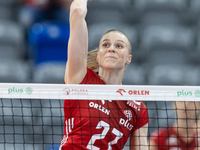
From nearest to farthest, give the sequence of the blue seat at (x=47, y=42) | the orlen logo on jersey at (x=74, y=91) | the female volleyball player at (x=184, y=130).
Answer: the orlen logo on jersey at (x=74, y=91) → the female volleyball player at (x=184, y=130) → the blue seat at (x=47, y=42)

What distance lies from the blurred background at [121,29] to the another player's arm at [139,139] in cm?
244

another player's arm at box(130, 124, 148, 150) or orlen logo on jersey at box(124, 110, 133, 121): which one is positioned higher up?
orlen logo on jersey at box(124, 110, 133, 121)

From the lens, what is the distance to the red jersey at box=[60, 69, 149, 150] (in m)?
2.63

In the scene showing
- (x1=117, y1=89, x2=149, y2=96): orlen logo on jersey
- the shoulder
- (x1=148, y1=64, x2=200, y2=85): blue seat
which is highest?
(x1=148, y1=64, x2=200, y2=85): blue seat

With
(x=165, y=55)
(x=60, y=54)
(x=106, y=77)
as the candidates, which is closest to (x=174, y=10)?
(x=165, y=55)

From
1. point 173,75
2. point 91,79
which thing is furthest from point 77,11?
point 173,75

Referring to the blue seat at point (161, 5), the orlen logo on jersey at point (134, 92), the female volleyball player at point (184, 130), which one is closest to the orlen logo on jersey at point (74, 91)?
the orlen logo on jersey at point (134, 92)

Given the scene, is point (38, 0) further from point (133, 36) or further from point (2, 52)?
point (133, 36)

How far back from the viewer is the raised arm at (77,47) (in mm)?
2625

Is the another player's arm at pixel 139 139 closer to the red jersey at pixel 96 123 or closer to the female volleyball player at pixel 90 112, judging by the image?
the female volleyball player at pixel 90 112

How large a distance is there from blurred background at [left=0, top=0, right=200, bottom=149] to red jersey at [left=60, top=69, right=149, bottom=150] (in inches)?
105

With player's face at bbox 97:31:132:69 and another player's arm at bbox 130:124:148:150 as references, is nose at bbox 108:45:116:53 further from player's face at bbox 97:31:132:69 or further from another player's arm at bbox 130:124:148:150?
another player's arm at bbox 130:124:148:150

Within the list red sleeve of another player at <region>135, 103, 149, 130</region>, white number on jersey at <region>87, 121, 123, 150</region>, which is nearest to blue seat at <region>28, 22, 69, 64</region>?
red sleeve of another player at <region>135, 103, 149, 130</region>

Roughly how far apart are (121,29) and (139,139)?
3.32m
